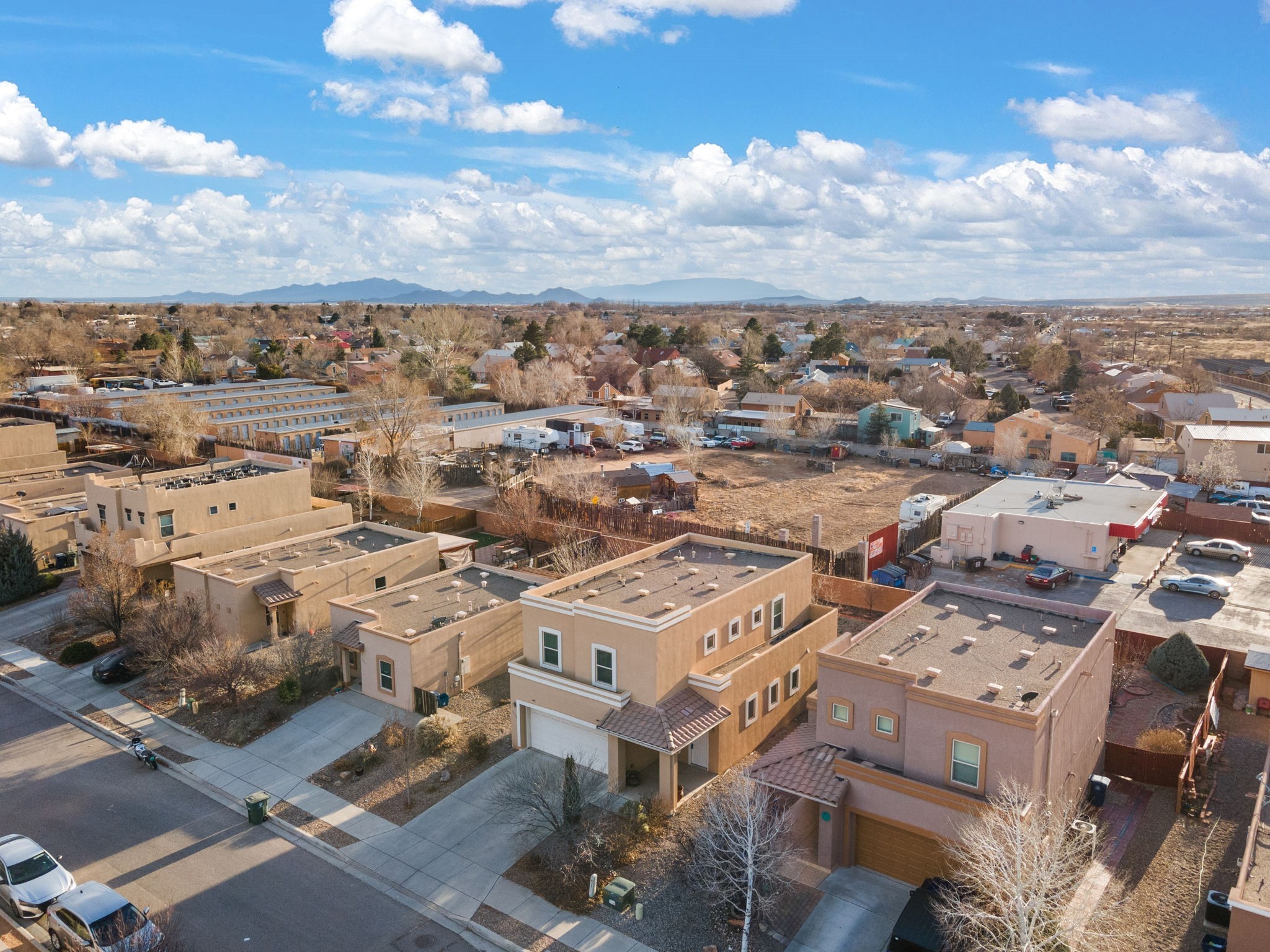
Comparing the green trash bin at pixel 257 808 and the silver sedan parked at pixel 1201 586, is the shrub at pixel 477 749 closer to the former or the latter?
the green trash bin at pixel 257 808

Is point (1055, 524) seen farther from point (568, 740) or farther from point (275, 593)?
point (275, 593)

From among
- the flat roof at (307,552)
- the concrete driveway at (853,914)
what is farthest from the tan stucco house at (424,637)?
the concrete driveway at (853,914)

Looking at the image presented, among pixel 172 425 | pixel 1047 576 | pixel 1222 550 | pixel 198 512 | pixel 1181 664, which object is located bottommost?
pixel 1047 576

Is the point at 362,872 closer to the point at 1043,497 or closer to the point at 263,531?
the point at 263,531

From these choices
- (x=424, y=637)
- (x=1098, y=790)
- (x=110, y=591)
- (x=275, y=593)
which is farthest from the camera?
(x=110, y=591)

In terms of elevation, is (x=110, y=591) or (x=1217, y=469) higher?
(x=1217, y=469)

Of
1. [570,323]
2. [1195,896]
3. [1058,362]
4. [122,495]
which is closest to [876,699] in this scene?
[1195,896]

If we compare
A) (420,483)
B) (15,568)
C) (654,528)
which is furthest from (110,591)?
(654,528)

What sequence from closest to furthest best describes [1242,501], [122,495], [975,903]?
[975,903]
[122,495]
[1242,501]
